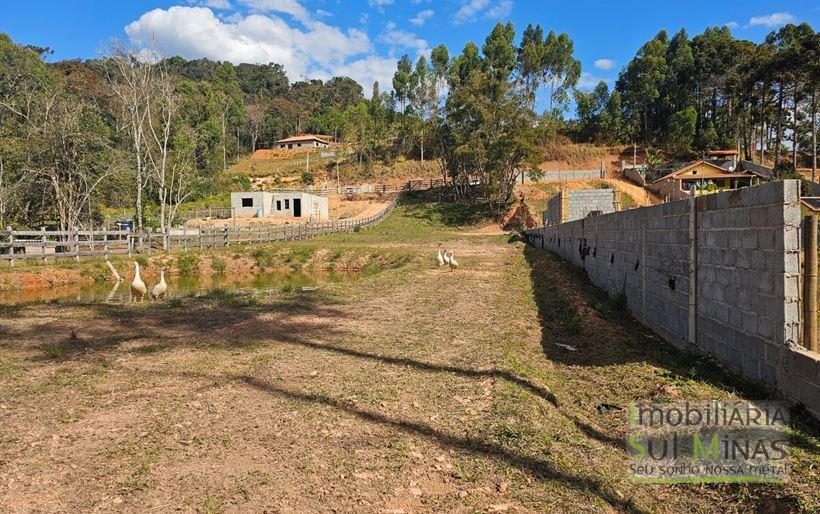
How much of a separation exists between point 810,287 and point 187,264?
910 inches

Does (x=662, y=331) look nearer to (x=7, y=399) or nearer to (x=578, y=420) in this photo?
(x=578, y=420)

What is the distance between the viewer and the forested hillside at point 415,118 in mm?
28719

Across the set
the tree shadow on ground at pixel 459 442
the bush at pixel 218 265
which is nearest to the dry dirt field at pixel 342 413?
the tree shadow on ground at pixel 459 442

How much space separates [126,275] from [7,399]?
1740 cm

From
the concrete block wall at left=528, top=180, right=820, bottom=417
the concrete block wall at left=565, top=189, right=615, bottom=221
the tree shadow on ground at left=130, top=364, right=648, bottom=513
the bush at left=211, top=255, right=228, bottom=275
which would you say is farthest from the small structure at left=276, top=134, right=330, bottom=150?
the tree shadow on ground at left=130, top=364, right=648, bottom=513

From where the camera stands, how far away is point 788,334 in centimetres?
508

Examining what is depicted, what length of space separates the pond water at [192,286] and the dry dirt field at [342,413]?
6.22 metres

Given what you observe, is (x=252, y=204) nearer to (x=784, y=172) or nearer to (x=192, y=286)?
(x=192, y=286)

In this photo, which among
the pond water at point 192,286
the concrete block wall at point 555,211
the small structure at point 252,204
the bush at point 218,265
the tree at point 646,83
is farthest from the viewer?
the tree at point 646,83

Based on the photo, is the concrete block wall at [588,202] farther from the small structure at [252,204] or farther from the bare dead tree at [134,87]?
the small structure at [252,204]

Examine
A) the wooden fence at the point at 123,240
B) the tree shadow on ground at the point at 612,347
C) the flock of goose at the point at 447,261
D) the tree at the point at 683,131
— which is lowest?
the tree shadow on ground at the point at 612,347

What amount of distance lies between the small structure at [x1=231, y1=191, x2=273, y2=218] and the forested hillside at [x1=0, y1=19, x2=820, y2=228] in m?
4.56

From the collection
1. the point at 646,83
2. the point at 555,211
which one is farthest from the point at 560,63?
the point at 555,211

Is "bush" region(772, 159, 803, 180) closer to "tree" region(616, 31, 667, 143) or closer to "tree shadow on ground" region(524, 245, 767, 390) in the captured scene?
"tree" region(616, 31, 667, 143)
